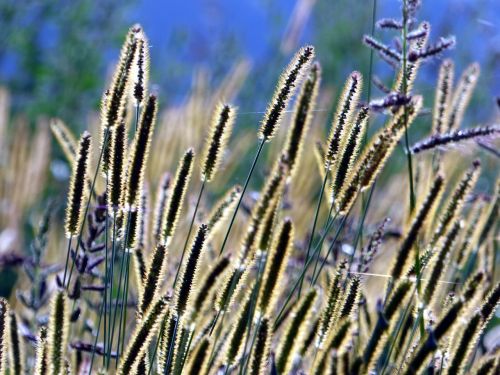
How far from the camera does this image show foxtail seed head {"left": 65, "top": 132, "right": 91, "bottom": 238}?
4.30ft

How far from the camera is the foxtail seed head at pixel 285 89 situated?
1.25 meters

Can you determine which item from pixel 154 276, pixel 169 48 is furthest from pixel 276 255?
pixel 169 48

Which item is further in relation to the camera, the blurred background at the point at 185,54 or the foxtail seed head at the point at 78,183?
the blurred background at the point at 185,54

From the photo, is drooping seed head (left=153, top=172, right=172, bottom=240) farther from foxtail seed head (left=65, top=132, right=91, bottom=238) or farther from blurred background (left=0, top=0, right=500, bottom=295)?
blurred background (left=0, top=0, right=500, bottom=295)

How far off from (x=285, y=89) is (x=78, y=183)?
0.33 m

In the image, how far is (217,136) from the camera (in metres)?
1.32

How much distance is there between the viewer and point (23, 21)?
22.0 feet

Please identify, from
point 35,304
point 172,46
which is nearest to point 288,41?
point 172,46

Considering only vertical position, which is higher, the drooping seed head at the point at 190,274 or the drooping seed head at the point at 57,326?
the drooping seed head at the point at 190,274

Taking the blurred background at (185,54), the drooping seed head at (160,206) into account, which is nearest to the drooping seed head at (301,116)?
the drooping seed head at (160,206)

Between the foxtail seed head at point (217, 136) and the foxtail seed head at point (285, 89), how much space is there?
62mm

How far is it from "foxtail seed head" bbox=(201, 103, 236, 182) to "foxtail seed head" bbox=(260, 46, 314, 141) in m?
0.06

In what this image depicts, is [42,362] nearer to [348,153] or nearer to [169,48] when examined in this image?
[348,153]

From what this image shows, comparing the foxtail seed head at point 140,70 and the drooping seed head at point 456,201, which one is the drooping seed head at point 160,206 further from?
the drooping seed head at point 456,201
